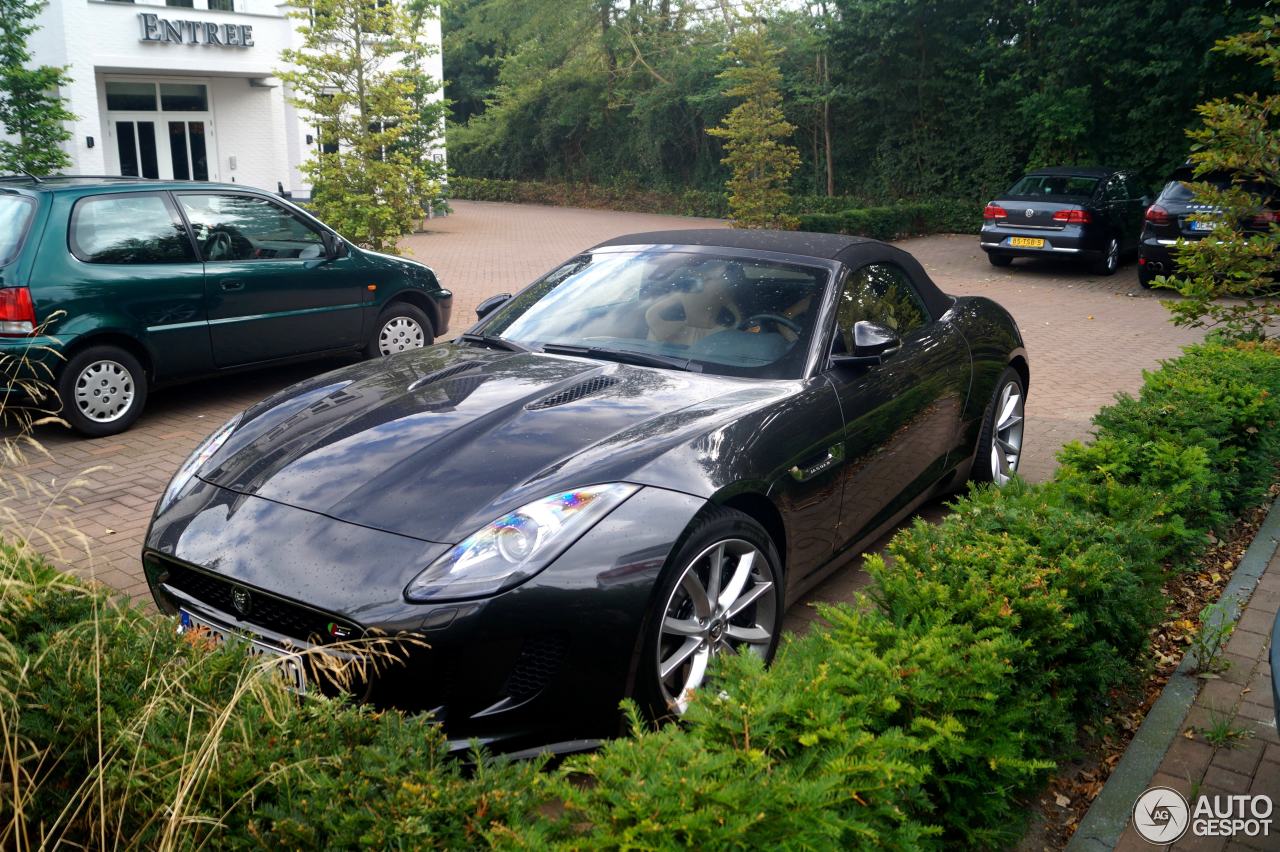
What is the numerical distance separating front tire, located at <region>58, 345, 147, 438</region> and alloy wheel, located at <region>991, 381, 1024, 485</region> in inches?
218

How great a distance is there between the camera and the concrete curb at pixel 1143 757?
9.83 ft

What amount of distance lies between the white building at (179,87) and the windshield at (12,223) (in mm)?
17919

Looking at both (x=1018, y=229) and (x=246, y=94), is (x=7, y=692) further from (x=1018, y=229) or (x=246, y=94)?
(x=246, y=94)

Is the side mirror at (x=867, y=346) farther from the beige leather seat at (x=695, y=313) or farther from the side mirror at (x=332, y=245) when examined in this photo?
the side mirror at (x=332, y=245)

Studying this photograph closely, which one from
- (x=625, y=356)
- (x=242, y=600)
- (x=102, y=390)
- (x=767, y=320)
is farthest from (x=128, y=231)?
(x=242, y=600)

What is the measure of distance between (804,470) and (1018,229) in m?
14.3

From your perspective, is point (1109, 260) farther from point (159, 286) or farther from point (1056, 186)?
point (159, 286)

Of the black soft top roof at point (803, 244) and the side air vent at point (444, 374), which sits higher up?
the black soft top roof at point (803, 244)

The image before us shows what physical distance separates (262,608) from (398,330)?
6220mm

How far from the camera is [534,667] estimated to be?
2.97 metres

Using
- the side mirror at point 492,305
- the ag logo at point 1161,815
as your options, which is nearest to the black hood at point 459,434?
the side mirror at point 492,305

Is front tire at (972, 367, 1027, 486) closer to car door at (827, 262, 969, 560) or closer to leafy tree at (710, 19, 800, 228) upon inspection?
car door at (827, 262, 969, 560)

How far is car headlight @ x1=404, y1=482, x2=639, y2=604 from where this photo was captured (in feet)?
9.62

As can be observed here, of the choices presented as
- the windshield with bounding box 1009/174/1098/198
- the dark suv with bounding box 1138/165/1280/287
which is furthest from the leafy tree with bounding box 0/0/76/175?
A: the dark suv with bounding box 1138/165/1280/287
